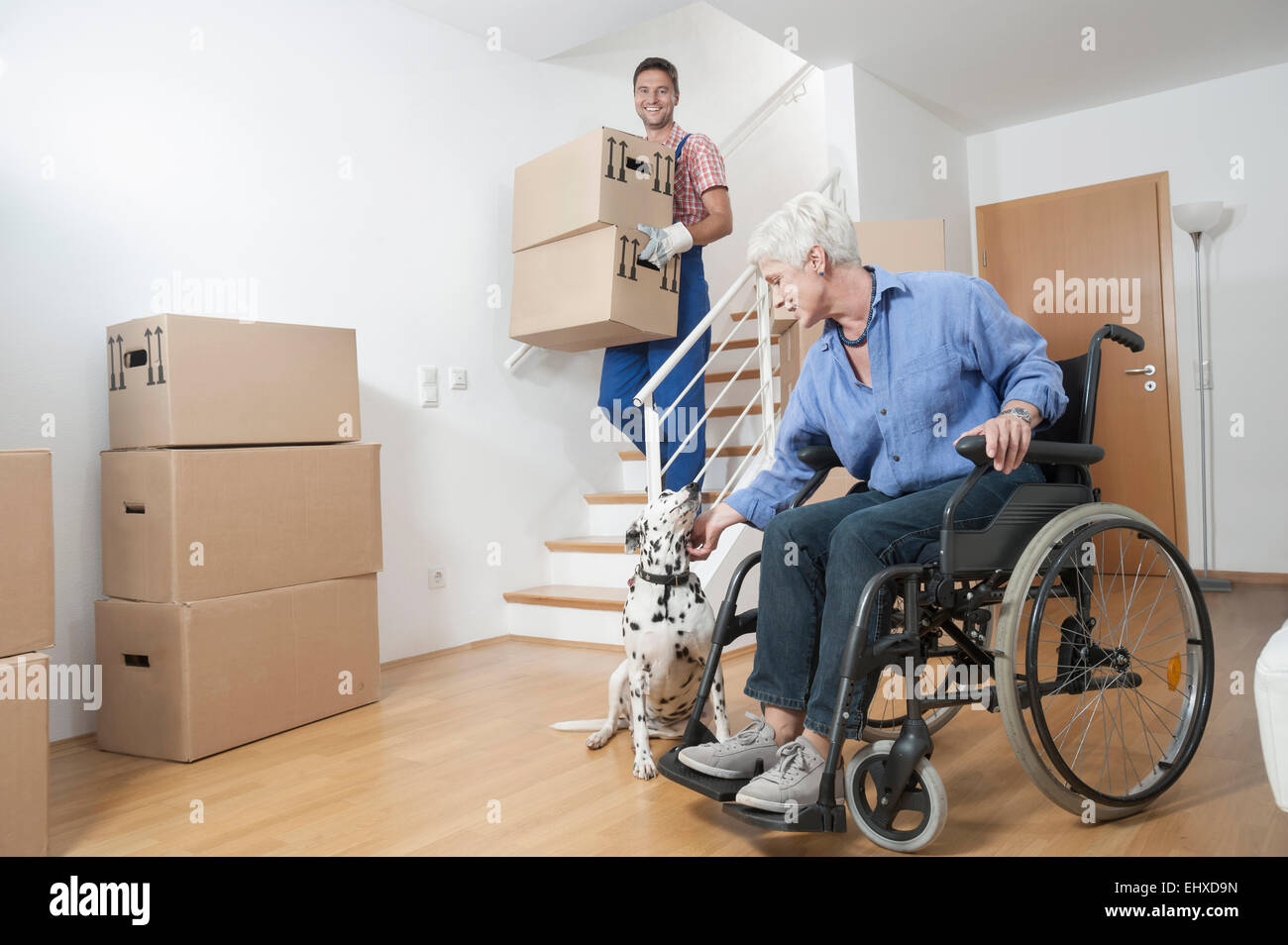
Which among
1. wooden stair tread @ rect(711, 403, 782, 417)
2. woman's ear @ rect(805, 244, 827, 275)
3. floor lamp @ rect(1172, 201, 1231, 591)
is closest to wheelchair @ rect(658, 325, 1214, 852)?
woman's ear @ rect(805, 244, 827, 275)

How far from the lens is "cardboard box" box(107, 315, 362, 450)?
2156mm

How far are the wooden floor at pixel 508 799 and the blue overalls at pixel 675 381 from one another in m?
0.88

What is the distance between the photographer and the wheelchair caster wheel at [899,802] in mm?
1323

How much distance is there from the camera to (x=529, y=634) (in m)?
3.46

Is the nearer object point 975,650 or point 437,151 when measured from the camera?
point 975,650

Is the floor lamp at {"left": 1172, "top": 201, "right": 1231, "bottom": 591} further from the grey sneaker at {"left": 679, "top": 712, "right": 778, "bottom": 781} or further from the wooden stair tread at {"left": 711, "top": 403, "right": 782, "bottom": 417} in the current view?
the grey sneaker at {"left": 679, "top": 712, "right": 778, "bottom": 781}

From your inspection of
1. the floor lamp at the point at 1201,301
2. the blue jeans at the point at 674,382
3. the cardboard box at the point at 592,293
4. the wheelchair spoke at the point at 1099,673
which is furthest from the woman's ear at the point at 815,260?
the floor lamp at the point at 1201,301

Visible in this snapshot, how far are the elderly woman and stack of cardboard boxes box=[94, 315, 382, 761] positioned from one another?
1.25m
